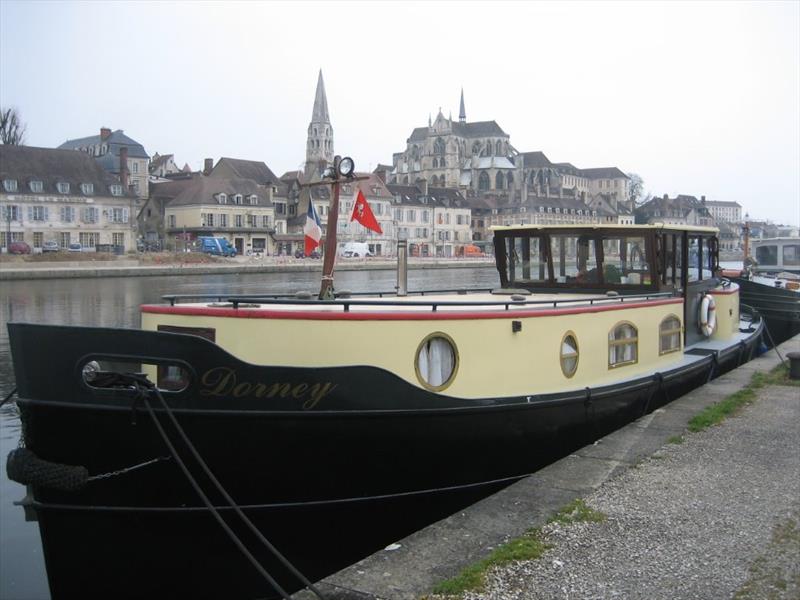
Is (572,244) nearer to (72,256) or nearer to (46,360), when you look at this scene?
(46,360)

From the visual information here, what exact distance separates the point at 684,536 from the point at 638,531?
339 millimetres

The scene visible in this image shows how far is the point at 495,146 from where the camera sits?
163 meters

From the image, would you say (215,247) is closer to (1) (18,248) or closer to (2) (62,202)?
(2) (62,202)

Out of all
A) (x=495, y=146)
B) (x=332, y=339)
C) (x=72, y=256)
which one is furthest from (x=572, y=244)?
(x=495, y=146)

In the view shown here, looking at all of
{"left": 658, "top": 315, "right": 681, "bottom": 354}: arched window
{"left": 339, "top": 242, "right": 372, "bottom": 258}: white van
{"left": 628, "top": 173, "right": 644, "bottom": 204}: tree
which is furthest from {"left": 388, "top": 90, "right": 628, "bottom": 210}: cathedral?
{"left": 658, "top": 315, "right": 681, "bottom": 354}: arched window

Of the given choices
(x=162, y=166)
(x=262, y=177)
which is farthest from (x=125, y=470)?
(x=162, y=166)

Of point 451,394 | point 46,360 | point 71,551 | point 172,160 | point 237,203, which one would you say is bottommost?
point 71,551

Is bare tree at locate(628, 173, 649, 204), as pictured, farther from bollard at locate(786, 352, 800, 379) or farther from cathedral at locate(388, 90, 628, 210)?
bollard at locate(786, 352, 800, 379)

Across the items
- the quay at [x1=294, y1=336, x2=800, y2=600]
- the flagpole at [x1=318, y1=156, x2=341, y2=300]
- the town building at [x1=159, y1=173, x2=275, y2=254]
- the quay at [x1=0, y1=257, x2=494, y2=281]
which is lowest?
the quay at [x1=294, y1=336, x2=800, y2=600]

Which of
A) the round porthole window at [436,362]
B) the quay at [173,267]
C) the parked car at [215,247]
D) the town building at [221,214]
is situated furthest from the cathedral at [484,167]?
the round porthole window at [436,362]

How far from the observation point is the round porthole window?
8195 millimetres

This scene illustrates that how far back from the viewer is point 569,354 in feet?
32.0

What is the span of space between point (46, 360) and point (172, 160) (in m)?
128

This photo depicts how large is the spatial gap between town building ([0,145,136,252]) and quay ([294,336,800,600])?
68.0 m
